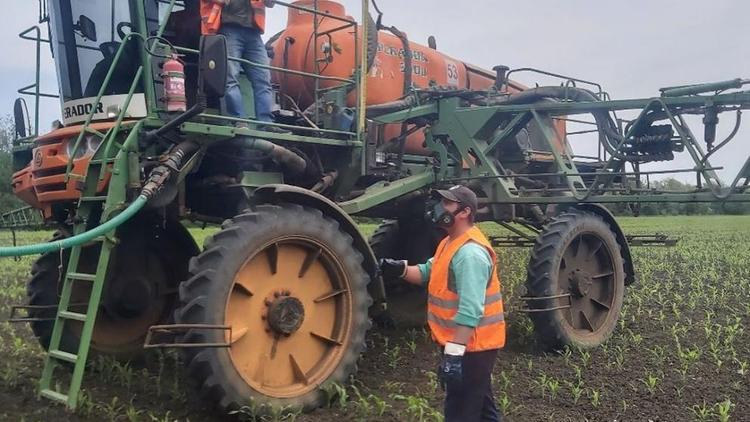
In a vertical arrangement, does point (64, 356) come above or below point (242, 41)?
below

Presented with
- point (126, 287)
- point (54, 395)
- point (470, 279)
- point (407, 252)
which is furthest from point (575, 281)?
point (54, 395)

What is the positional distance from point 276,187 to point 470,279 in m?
1.77

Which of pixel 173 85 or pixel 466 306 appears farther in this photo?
pixel 173 85

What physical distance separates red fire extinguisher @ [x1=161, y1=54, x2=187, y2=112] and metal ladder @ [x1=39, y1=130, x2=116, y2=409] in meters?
0.46

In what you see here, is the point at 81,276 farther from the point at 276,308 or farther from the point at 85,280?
the point at 276,308

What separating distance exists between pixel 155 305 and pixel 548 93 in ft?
14.0

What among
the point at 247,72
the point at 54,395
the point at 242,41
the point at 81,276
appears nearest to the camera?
the point at 54,395

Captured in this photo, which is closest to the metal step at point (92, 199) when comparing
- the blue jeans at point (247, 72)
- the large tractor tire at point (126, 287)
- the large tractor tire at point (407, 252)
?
the large tractor tire at point (126, 287)

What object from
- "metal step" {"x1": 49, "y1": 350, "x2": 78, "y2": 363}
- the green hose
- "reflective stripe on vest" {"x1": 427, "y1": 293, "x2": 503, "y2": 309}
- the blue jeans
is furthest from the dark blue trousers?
the blue jeans

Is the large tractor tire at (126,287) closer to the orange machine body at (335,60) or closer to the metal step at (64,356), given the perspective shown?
the metal step at (64,356)

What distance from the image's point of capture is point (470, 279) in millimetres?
3527

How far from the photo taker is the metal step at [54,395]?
14.0ft

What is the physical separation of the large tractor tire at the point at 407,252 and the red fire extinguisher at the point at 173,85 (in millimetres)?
3449

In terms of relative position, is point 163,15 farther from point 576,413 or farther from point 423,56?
point 576,413
